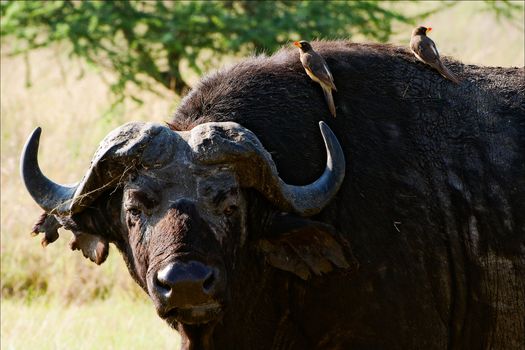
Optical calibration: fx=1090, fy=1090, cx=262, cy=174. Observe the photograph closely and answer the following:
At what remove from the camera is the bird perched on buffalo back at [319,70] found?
6.22 metres

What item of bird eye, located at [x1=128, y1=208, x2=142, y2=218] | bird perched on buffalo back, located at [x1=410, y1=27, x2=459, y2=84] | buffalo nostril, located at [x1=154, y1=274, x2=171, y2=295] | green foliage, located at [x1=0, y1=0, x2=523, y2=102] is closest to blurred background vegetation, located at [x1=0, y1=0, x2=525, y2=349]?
green foliage, located at [x1=0, y1=0, x2=523, y2=102]

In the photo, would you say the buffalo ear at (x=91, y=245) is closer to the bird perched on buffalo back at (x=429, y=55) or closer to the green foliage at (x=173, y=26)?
the bird perched on buffalo back at (x=429, y=55)

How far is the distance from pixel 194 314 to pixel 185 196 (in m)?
0.62

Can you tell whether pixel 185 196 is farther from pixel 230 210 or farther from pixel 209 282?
pixel 209 282

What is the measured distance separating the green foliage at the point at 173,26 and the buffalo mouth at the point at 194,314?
10388 mm

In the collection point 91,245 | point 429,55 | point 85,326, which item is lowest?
point 85,326

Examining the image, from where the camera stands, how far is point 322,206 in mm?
5879

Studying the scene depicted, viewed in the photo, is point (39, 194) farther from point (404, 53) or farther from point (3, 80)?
point (3, 80)

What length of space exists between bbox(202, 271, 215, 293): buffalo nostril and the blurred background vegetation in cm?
425

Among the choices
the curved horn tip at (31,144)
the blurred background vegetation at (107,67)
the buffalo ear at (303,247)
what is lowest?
the blurred background vegetation at (107,67)

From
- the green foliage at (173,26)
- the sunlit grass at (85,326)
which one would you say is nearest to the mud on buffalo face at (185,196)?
the sunlit grass at (85,326)

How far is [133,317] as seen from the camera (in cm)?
955

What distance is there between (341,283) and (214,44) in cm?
1172

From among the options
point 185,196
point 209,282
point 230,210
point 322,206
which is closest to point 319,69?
point 322,206
